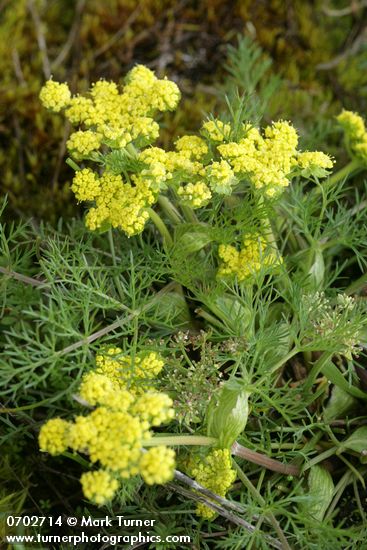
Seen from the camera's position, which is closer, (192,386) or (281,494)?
(192,386)

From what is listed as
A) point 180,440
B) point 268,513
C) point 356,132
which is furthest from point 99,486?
point 356,132

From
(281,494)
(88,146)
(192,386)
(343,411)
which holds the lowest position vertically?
(281,494)

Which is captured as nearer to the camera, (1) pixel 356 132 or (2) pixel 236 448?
(2) pixel 236 448

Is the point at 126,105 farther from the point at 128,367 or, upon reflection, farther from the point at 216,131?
the point at 128,367

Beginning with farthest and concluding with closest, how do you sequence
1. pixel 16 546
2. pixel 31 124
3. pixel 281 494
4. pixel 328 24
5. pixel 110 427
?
pixel 328 24, pixel 31 124, pixel 281 494, pixel 16 546, pixel 110 427

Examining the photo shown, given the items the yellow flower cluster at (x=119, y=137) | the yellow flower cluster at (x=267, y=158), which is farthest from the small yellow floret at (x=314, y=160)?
the yellow flower cluster at (x=119, y=137)

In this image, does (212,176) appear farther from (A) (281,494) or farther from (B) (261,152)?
(A) (281,494)

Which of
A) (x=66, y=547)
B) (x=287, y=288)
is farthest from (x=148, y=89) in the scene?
(x=66, y=547)
